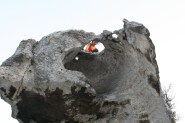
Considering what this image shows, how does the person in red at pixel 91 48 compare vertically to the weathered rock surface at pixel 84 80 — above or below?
above

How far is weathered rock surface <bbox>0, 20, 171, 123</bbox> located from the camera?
17.0 feet

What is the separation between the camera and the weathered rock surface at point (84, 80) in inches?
204

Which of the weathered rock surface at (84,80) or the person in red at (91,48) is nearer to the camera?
the weathered rock surface at (84,80)

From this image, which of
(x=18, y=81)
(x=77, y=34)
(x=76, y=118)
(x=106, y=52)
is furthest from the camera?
(x=106, y=52)

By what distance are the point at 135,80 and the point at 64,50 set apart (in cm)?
114

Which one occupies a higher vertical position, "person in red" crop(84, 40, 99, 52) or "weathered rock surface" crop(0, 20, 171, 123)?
"person in red" crop(84, 40, 99, 52)

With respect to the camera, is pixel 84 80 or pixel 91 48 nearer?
pixel 84 80

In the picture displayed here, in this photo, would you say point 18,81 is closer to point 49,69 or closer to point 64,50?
point 49,69

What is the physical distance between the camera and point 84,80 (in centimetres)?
547

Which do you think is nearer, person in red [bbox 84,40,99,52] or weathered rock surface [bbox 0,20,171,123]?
weathered rock surface [bbox 0,20,171,123]

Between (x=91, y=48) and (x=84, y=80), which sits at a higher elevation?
(x=91, y=48)

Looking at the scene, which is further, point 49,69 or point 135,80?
point 135,80

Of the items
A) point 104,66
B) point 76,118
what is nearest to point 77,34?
point 104,66

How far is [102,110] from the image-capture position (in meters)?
5.68
